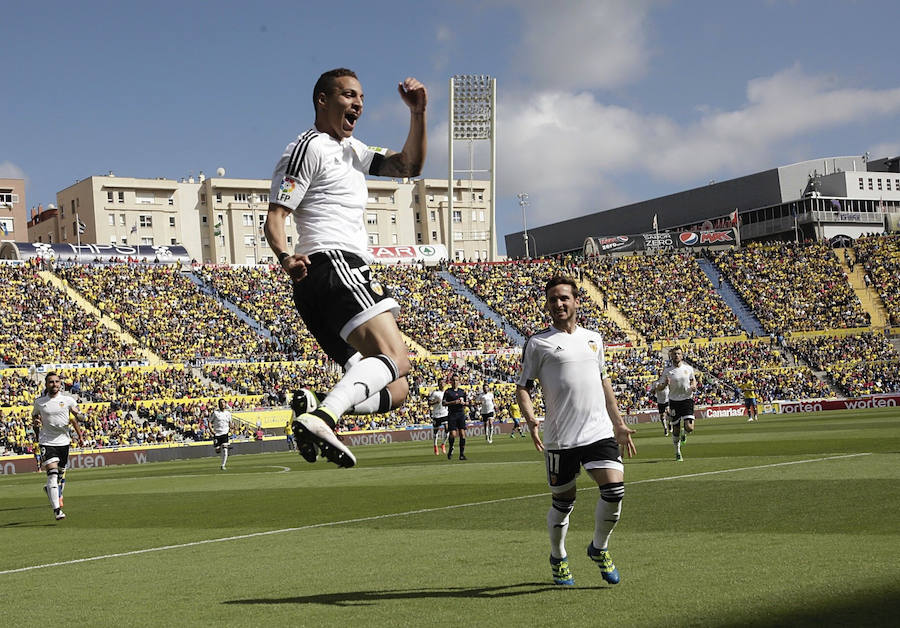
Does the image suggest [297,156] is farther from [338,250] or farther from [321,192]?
[338,250]

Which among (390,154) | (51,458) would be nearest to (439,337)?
(51,458)

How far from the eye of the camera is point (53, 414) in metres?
17.7

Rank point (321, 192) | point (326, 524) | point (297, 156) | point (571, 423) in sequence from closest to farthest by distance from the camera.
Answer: point (297, 156)
point (321, 192)
point (571, 423)
point (326, 524)

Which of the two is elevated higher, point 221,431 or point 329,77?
point 329,77

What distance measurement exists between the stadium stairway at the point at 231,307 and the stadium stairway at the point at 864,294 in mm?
38669

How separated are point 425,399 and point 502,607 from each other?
148 feet

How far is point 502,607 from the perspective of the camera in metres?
7.39

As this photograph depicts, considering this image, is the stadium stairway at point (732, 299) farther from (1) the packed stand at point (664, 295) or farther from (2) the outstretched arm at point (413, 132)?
(2) the outstretched arm at point (413, 132)

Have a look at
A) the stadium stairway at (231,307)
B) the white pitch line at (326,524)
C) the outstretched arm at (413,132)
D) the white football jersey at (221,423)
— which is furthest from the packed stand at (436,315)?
the outstretched arm at (413,132)

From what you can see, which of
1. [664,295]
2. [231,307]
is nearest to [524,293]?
[664,295]

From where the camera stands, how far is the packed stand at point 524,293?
65250mm

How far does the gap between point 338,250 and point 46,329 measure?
50.6 m

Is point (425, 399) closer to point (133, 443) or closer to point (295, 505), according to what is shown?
point (133, 443)

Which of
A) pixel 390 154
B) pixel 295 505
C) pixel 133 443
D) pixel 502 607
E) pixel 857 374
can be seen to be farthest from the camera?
pixel 857 374
